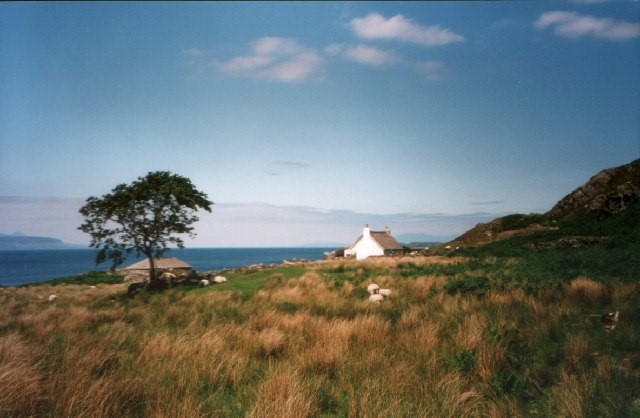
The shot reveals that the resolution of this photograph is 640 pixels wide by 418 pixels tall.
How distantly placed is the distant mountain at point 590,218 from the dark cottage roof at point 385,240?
Answer: 11353 millimetres

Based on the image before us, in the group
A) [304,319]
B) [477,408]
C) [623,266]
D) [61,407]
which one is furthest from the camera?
[623,266]

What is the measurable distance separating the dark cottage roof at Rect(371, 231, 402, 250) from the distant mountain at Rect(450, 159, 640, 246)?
37.2 feet

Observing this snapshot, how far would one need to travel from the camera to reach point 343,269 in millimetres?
25031

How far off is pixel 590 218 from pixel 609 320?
110ft

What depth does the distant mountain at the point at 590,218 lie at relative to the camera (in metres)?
26.1

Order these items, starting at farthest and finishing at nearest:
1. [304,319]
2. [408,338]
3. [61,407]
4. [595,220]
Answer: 1. [595,220]
2. [304,319]
3. [408,338]
4. [61,407]

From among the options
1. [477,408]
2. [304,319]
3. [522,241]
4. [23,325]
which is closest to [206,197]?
[23,325]

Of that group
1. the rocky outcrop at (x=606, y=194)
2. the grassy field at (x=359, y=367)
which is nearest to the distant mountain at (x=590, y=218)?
the rocky outcrop at (x=606, y=194)

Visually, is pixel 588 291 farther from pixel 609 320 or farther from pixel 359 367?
pixel 359 367

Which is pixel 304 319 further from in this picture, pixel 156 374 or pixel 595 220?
pixel 595 220

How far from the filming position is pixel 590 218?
33312 mm

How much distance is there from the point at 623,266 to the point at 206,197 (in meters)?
22.6

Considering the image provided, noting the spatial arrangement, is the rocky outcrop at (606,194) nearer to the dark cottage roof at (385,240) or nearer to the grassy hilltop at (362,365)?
the dark cottage roof at (385,240)

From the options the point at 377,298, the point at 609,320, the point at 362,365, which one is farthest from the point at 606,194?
the point at 362,365
